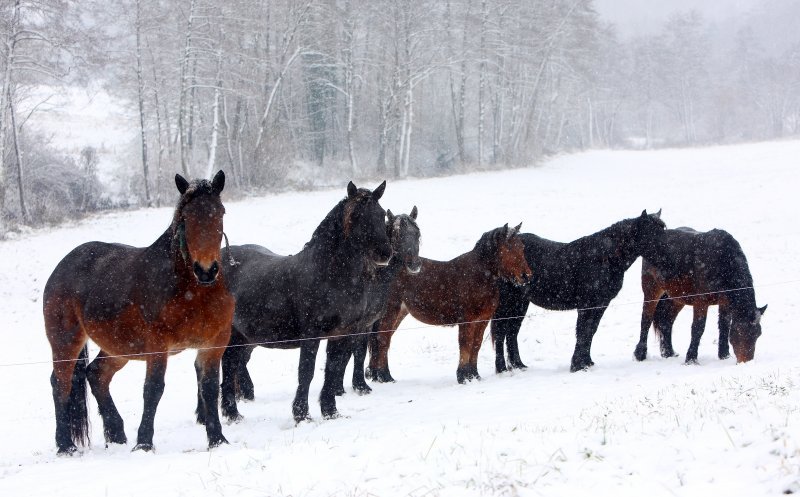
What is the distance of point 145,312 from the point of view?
19.4 feet

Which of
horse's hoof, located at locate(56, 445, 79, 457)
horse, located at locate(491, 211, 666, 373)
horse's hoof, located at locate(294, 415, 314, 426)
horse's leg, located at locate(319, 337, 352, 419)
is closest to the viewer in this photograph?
horse's hoof, located at locate(56, 445, 79, 457)

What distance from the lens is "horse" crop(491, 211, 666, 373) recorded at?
384 inches

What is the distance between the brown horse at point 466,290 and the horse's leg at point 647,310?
2547 millimetres

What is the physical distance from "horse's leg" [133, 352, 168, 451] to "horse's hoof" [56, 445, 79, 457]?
971mm

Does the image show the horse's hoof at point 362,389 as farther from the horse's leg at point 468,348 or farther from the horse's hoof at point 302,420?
the horse's hoof at point 302,420

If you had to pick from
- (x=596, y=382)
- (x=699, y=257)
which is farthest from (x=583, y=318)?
(x=699, y=257)

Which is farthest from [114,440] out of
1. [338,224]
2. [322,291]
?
[338,224]

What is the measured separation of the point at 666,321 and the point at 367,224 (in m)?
6.06

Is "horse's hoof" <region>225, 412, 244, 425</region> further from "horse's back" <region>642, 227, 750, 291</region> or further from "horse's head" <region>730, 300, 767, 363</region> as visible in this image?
"horse's head" <region>730, 300, 767, 363</region>

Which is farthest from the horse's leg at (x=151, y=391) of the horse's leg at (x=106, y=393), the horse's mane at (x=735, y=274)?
the horse's mane at (x=735, y=274)

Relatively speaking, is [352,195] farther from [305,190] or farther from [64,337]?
[305,190]

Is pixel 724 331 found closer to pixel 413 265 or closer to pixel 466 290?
pixel 466 290

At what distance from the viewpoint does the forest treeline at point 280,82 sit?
2528 centimetres

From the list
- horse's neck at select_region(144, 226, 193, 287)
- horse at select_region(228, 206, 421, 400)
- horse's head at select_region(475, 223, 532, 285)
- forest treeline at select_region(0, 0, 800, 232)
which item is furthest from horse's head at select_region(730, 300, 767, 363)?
forest treeline at select_region(0, 0, 800, 232)
